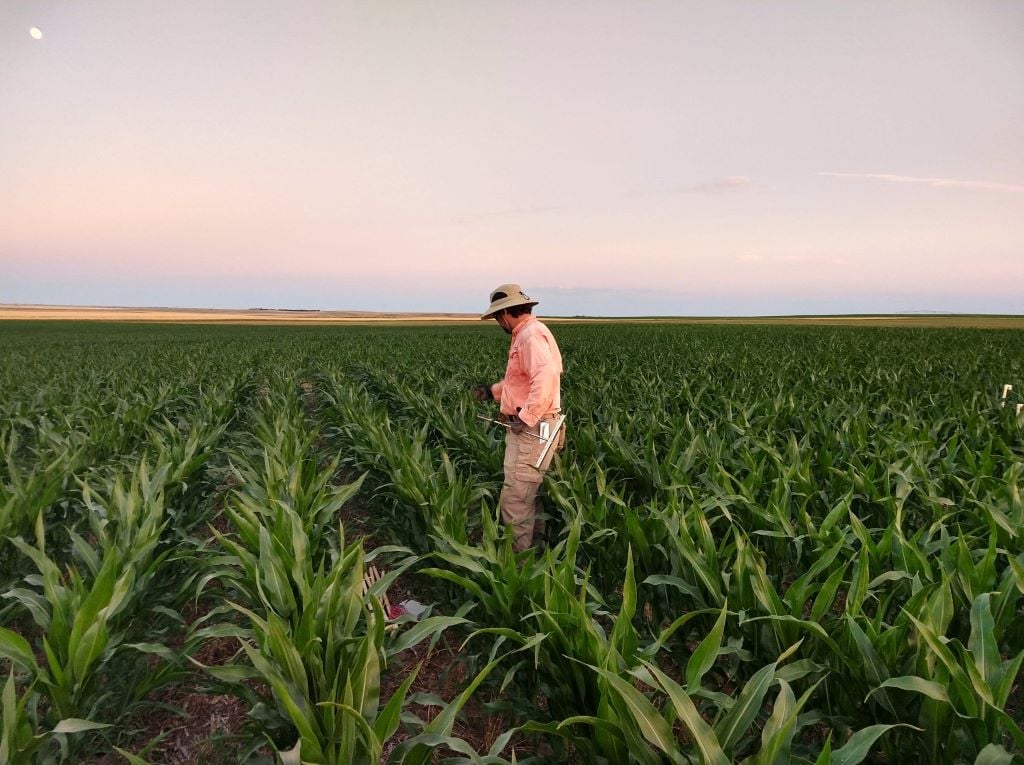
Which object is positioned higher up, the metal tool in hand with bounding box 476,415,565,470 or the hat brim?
the hat brim

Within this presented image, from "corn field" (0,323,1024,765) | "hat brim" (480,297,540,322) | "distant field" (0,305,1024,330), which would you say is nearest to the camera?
"corn field" (0,323,1024,765)

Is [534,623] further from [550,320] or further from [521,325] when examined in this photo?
[550,320]

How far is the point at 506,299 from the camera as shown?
4355 millimetres

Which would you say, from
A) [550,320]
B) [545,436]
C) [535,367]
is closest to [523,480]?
[545,436]

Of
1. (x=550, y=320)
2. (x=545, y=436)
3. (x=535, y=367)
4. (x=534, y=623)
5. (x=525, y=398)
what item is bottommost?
(x=534, y=623)

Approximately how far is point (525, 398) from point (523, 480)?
68 cm

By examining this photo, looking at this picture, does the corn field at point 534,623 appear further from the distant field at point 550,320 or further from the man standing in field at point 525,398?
the distant field at point 550,320

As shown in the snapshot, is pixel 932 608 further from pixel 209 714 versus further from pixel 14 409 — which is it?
pixel 14 409

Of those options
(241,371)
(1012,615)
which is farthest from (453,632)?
(241,371)

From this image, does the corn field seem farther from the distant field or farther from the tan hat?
the distant field

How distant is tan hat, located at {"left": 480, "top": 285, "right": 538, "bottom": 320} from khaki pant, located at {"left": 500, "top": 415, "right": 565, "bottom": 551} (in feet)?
3.17

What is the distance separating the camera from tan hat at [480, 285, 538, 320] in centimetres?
429

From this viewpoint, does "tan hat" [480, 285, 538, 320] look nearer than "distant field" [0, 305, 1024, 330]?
Yes

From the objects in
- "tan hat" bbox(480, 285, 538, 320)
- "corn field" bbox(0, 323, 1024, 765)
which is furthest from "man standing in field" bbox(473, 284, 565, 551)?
"corn field" bbox(0, 323, 1024, 765)
